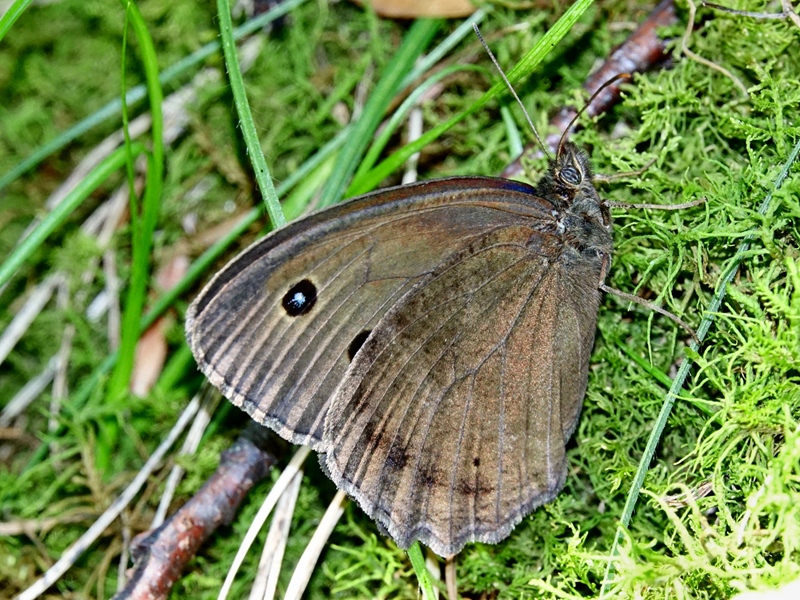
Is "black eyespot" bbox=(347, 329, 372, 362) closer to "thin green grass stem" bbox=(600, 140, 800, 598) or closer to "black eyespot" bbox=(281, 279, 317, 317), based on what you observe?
"black eyespot" bbox=(281, 279, 317, 317)

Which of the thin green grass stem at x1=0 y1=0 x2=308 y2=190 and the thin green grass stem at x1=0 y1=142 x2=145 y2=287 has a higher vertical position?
the thin green grass stem at x1=0 y1=0 x2=308 y2=190

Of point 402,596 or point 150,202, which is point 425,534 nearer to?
point 402,596

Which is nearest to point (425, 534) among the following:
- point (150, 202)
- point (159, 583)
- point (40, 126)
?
point (159, 583)

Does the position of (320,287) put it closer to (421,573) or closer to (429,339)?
(429,339)

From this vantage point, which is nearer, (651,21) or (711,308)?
(711,308)

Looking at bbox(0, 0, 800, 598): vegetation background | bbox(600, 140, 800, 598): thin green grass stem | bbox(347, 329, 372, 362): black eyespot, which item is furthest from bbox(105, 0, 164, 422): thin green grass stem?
bbox(600, 140, 800, 598): thin green grass stem

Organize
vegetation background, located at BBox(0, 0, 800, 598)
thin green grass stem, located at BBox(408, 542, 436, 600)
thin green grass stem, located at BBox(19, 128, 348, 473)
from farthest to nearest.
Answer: thin green grass stem, located at BBox(19, 128, 348, 473) < thin green grass stem, located at BBox(408, 542, 436, 600) < vegetation background, located at BBox(0, 0, 800, 598)
